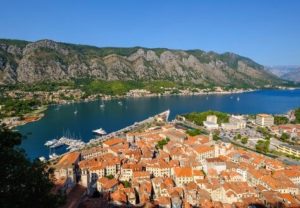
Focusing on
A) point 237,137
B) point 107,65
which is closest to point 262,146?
point 237,137

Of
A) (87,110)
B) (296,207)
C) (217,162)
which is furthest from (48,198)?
(87,110)

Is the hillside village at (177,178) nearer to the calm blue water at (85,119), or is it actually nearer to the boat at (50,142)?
the boat at (50,142)

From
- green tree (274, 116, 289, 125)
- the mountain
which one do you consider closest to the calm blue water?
green tree (274, 116, 289, 125)

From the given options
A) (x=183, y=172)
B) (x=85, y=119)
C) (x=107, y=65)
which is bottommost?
(x=85, y=119)

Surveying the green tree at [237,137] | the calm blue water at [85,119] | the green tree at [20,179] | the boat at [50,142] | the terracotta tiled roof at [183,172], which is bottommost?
the calm blue water at [85,119]

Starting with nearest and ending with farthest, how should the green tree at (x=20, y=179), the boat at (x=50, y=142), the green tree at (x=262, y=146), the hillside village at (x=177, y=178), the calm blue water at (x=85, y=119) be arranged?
the green tree at (x=20, y=179), the hillside village at (x=177, y=178), the green tree at (x=262, y=146), the boat at (x=50, y=142), the calm blue water at (x=85, y=119)

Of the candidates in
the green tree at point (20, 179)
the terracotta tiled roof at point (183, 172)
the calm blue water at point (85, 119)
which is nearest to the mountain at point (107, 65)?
the calm blue water at point (85, 119)

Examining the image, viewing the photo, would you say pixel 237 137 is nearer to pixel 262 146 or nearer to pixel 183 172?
pixel 262 146
